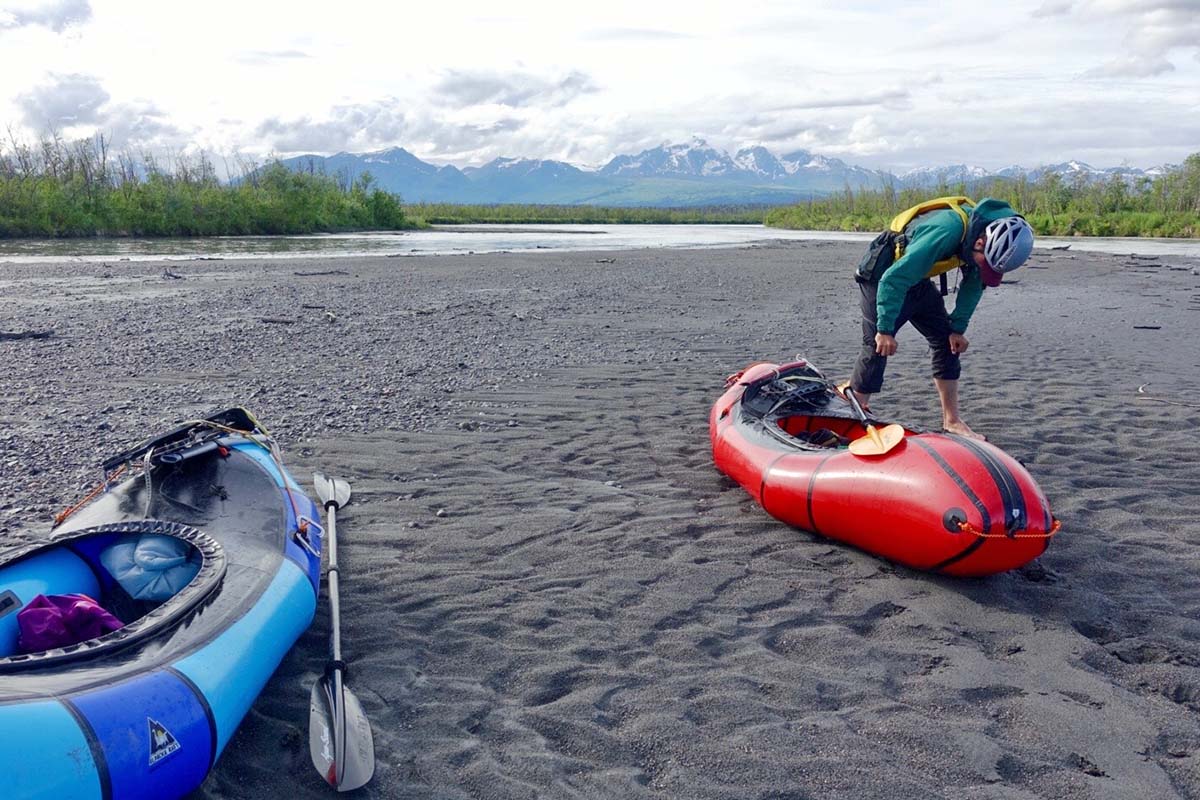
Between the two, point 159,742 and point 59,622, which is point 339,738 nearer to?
point 159,742

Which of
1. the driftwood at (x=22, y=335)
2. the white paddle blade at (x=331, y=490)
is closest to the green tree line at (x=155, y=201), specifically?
the driftwood at (x=22, y=335)

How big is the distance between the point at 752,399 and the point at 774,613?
2.56 meters

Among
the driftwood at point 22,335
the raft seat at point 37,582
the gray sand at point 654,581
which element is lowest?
the gray sand at point 654,581

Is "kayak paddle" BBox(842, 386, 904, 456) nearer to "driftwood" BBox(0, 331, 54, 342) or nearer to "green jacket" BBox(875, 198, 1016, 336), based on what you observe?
"green jacket" BBox(875, 198, 1016, 336)

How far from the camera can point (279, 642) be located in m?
3.44

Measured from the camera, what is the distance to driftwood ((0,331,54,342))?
10.7 metres

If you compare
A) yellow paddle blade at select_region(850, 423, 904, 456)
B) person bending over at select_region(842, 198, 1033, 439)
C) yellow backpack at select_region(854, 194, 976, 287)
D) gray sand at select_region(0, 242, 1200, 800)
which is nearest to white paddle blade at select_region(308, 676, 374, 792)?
gray sand at select_region(0, 242, 1200, 800)

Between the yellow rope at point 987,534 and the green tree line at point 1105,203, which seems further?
the green tree line at point 1105,203

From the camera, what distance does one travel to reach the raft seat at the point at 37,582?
10.6 feet

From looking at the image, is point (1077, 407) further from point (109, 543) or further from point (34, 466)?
point (34, 466)

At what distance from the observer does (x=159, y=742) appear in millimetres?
2609

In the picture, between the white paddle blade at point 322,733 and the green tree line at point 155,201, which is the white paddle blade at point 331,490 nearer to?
the white paddle blade at point 322,733

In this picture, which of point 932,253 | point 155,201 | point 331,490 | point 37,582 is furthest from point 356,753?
point 155,201

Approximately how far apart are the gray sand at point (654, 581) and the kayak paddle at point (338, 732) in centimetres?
12
